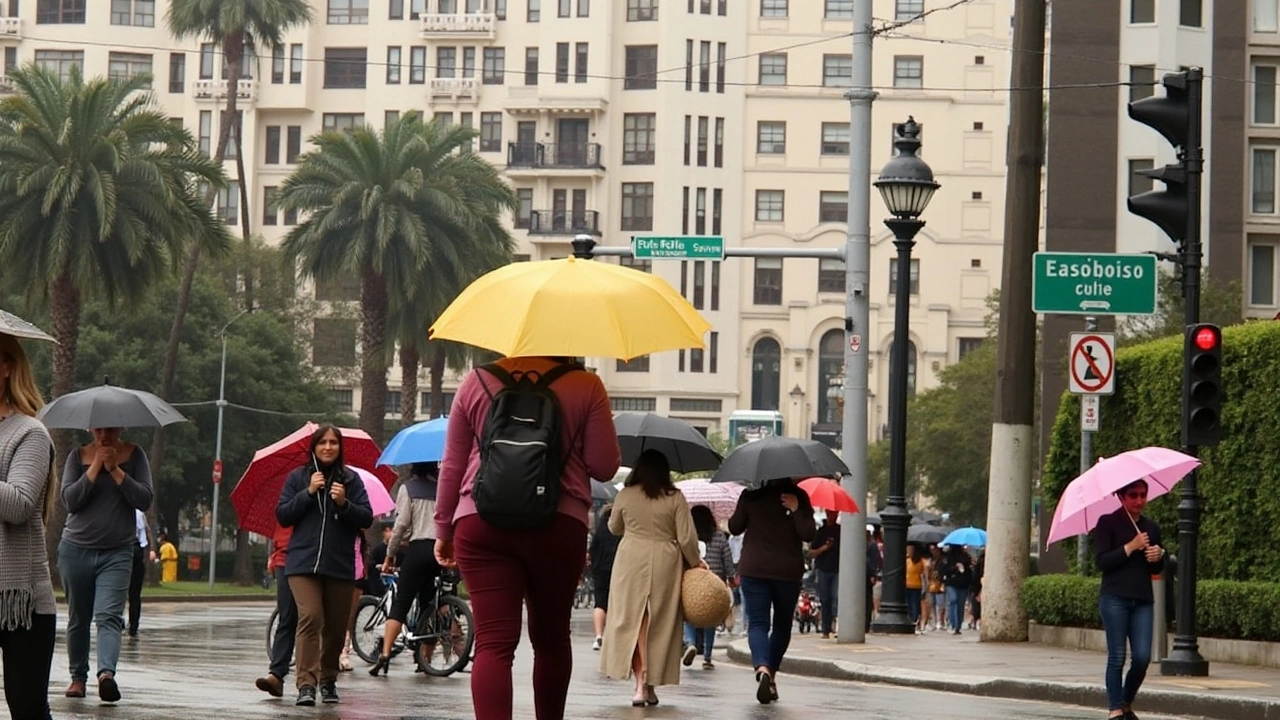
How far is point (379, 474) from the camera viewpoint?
→ 17859mm

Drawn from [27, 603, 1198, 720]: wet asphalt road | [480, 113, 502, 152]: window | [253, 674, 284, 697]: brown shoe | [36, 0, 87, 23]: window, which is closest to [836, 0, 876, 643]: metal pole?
[27, 603, 1198, 720]: wet asphalt road

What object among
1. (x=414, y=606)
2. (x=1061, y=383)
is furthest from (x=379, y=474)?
(x=1061, y=383)

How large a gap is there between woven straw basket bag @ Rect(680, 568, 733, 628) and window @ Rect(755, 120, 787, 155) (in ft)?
313

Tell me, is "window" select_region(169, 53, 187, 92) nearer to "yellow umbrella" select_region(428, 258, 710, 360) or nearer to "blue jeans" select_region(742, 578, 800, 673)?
"blue jeans" select_region(742, 578, 800, 673)

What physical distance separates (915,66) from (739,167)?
33.6 ft

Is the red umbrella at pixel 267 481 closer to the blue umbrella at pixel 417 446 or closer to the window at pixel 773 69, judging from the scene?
the blue umbrella at pixel 417 446

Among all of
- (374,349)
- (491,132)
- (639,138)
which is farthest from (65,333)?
(639,138)

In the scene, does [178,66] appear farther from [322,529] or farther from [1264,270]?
[322,529]

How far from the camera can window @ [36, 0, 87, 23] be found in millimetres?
107125

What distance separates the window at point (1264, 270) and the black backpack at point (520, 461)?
192 ft

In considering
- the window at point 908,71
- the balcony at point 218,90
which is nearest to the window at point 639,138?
the window at point 908,71

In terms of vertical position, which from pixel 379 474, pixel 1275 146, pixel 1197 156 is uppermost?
pixel 1275 146

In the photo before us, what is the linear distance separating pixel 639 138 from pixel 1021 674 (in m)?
90.6

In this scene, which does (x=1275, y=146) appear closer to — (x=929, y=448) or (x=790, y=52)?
(x=929, y=448)
